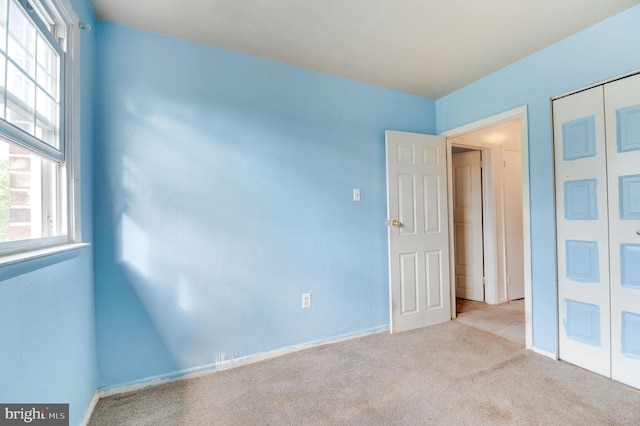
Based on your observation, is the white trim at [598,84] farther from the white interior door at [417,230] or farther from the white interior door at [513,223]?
the white interior door at [513,223]

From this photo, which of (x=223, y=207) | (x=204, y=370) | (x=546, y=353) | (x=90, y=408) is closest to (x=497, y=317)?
(x=546, y=353)

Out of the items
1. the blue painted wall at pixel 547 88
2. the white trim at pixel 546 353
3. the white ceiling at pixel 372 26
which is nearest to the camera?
the white ceiling at pixel 372 26

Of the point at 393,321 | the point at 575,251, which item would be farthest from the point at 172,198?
the point at 575,251

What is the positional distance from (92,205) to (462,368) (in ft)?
8.72

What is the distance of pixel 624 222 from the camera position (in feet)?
5.90

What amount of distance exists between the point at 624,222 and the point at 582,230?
0.73ft

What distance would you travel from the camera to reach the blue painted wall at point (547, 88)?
1.82 m

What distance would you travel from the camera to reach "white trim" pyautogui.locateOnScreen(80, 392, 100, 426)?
59.4 inches

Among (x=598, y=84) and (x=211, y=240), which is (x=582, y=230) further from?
(x=211, y=240)

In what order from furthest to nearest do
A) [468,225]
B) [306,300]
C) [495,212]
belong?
1. [468,225]
2. [495,212]
3. [306,300]

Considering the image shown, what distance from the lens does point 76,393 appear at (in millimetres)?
1420

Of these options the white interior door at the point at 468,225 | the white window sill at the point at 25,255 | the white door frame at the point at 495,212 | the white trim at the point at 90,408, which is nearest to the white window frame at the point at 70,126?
the white window sill at the point at 25,255

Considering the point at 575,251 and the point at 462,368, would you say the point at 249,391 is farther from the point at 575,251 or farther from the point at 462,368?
the point at 575,251

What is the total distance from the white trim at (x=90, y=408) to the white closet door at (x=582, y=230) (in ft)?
10.1
